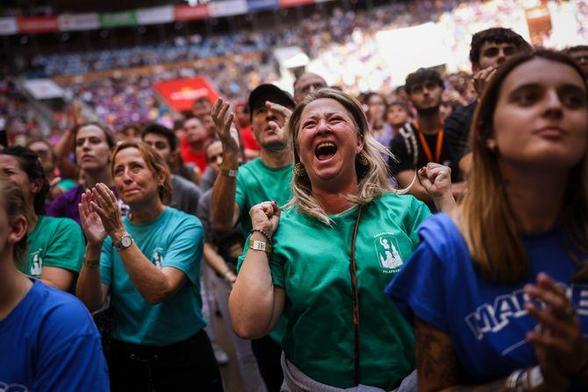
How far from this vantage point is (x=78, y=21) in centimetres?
3803

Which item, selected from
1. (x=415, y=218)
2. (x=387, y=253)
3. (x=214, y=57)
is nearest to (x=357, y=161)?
(x=415, y=218)

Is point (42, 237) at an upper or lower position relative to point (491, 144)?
lower

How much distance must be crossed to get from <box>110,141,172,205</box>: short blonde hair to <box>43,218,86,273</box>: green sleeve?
1.43 ft

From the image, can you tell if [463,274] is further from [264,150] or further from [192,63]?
[192,63]

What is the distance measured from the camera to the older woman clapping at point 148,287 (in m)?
2.33

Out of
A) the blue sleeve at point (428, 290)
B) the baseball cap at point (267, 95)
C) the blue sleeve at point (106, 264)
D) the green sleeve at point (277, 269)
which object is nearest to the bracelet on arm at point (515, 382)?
the blue sleeve at point (428, 290)

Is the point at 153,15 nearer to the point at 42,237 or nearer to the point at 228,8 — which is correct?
the point at 228,8

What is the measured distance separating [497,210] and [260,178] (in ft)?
5.82

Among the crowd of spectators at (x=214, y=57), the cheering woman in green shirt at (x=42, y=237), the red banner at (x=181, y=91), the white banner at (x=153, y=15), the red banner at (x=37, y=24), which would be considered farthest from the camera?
the white banner at (x=153, y=15)

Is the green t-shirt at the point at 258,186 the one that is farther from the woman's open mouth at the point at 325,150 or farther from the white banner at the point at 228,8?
the white banner at the point at 228,8

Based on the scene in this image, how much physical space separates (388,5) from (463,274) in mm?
43487

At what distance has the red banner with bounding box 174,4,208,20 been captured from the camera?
4081cm

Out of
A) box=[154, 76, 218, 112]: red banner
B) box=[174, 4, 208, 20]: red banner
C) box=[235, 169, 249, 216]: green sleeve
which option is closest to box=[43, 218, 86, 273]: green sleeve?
box=[235, 169, 249, 216]: green sleeve

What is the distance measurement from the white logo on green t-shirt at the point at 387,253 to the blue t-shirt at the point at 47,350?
101cm
